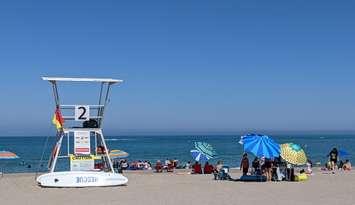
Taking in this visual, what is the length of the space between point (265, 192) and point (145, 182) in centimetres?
467

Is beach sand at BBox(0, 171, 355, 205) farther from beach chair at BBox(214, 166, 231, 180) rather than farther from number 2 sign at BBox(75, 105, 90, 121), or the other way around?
number 2 sign at BBox(75, 105, 90, 121)

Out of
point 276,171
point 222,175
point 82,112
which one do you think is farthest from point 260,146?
point 82,112

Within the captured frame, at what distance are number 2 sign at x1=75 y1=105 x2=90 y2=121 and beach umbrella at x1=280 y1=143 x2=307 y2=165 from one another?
22.8 ft

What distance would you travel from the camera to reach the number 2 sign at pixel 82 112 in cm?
1822

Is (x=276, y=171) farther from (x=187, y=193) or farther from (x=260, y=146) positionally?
(x=187, y=193)

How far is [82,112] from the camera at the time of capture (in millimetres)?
18297

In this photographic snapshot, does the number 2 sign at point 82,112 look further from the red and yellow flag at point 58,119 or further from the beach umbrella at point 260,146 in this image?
the beach umbrella at point 260,146

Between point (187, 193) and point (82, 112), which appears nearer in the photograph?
point (187, 193)

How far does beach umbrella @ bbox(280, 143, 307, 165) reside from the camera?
810 inches

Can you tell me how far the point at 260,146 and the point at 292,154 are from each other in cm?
182

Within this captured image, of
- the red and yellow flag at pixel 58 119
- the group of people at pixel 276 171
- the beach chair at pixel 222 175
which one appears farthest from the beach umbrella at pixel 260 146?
the red and yellow flag at pixel 58 119

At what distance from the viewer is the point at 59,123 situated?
18.1 m

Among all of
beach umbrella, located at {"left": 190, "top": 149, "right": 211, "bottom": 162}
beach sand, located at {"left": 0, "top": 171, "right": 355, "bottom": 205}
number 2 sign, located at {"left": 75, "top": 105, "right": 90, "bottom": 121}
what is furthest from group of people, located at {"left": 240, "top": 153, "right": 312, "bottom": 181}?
number 2 sign, located at {"left": 75, "top": 105, "right": 90, "bottom": 121}

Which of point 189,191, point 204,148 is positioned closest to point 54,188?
point 189,191
